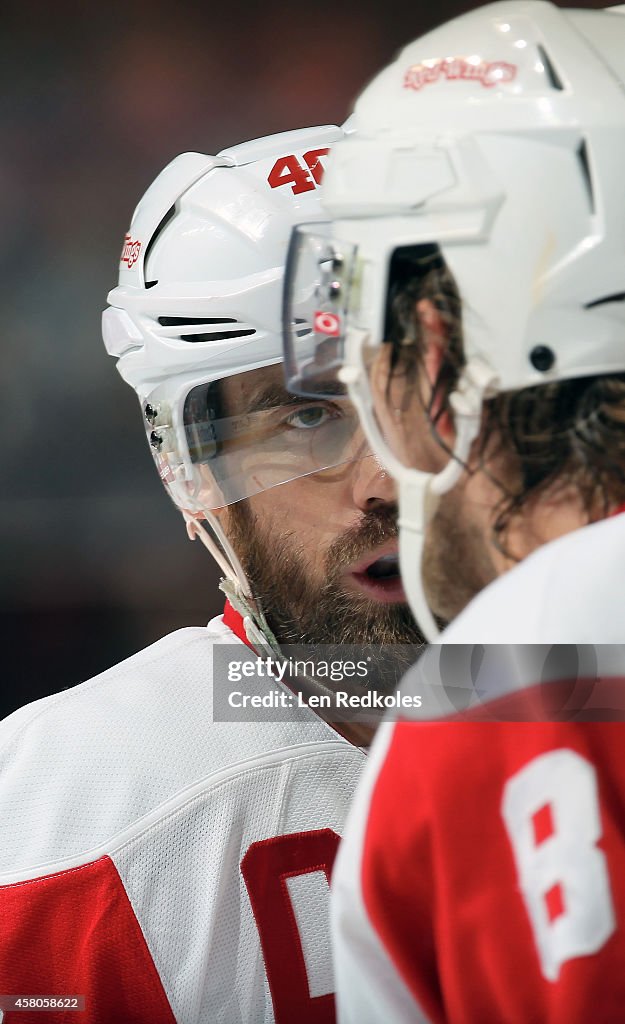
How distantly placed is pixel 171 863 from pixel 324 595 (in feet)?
1.06

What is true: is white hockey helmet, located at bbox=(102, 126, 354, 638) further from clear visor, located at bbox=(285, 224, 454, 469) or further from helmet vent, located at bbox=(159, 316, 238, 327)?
clear visor, located at bbox=(285, 224, 454, 469)

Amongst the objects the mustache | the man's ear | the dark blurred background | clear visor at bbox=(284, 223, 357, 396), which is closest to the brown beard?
the mustache

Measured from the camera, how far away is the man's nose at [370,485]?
3.77ft

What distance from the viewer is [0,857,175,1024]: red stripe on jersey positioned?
1.02 m

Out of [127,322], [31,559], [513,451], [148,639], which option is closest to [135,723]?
[127,322]

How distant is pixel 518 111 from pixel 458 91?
0.12 feet

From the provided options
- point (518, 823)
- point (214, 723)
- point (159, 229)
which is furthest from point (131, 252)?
point (518, 823)

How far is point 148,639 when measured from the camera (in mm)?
2361

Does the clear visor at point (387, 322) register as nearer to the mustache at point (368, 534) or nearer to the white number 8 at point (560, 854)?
the white number 8 at point (560, 854)

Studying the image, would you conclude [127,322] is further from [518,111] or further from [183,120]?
[183,120]

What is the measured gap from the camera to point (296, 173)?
3.69 feet

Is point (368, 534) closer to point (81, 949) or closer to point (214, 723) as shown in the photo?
point (214, 723)

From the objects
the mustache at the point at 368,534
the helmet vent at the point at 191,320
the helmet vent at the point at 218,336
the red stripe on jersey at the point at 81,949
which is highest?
the helmet vent at the point at 191,320

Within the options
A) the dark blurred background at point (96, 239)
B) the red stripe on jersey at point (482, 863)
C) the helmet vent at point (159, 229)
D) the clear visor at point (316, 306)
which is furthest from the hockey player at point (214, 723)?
the dark blurred background at point (96, 239)
